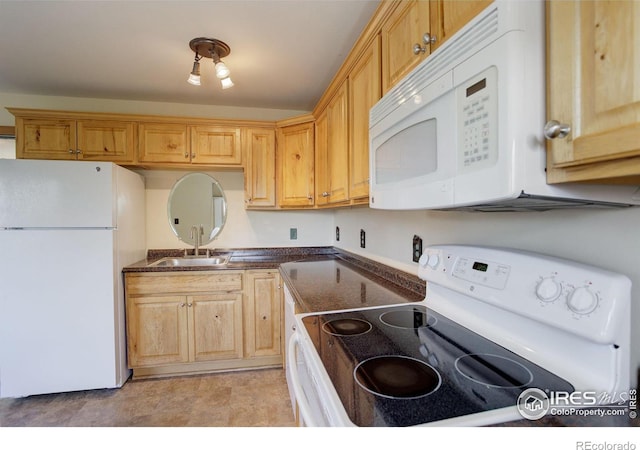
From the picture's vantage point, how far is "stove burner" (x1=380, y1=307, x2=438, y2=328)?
1097 millimetres

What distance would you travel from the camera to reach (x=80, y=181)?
208cm

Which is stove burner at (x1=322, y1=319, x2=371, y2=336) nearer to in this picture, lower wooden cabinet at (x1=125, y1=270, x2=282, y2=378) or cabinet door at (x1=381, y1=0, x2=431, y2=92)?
cabinet door at (x1=381, y1=0, x2=431, y2=92)

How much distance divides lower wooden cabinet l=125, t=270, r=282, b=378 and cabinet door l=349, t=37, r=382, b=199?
1254 millimetres

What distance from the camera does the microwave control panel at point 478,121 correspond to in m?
0.62

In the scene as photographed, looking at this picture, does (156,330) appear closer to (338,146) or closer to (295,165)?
(295,165)

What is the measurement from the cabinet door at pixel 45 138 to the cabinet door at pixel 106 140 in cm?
7

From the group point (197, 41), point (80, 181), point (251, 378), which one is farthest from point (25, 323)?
point (197, 41)

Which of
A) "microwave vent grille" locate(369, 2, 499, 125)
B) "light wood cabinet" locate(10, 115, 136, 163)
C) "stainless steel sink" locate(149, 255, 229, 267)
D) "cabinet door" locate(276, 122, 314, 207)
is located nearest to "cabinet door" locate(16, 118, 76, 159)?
"light wood cabinet" locate(10, 115, 136, 163)

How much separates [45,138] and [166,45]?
4.63ft

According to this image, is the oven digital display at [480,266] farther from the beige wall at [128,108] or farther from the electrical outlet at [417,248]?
the beige wall at [128,108]

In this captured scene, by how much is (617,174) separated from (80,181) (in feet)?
8.70

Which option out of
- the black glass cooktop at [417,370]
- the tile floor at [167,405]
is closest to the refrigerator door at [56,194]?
the tile floor at [167,405]

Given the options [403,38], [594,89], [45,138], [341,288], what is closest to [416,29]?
[403,38]

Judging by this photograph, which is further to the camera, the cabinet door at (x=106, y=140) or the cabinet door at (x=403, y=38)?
the cabinet door at (x=106, y=140)
